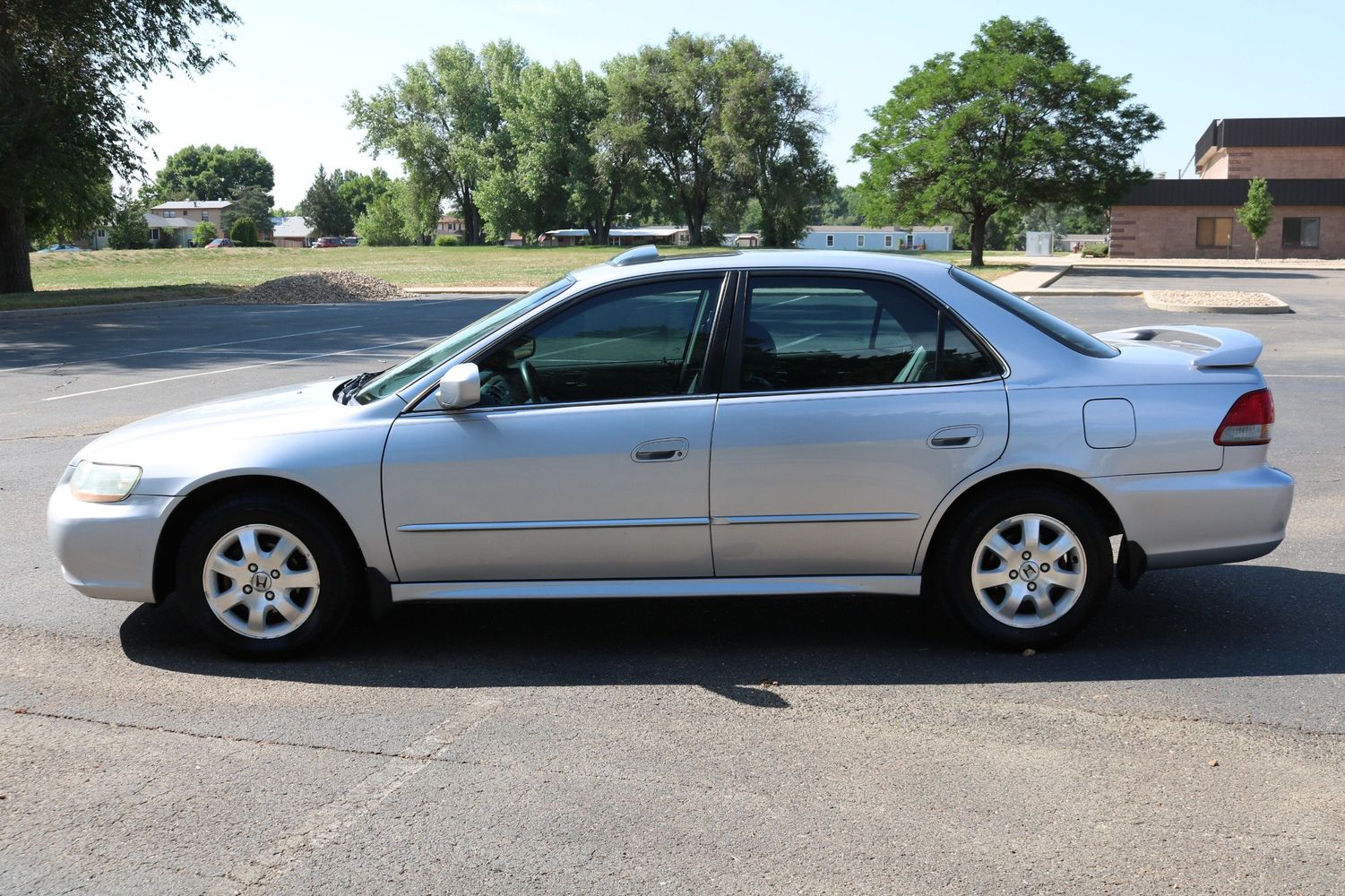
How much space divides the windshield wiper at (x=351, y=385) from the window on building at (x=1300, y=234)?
243 ft

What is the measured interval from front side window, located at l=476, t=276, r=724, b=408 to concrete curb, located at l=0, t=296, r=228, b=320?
1018 inches

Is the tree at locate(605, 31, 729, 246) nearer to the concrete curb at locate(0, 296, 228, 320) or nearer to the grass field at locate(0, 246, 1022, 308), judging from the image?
the grass field at locate(0, 246, 1022, 308)

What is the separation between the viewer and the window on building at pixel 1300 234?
69438mm

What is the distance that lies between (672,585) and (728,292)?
3.99ft

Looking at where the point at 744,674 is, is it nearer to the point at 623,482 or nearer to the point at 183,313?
the point at 623,482

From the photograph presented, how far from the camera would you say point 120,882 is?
3229 mm

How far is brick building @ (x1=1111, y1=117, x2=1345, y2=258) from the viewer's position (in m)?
68.9

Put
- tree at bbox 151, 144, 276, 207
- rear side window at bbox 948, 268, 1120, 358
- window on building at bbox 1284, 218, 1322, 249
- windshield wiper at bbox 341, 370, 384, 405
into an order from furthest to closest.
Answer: tree at bbox 151, 144, 276, 207 < window on building at bbox 1284, 218, 1322, 249 < windshield wiper at bbox 341, 370, 384, 405 < rear side window at bbox 948, 268, 1120, 358

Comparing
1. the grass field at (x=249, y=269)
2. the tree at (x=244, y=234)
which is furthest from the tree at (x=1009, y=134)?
the tree at (x=244, y=234)

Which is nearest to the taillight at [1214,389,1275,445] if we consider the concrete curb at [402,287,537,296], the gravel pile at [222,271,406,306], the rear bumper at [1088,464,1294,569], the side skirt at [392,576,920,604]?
the rear bumper at [1088,464,1294,569]

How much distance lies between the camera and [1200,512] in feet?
16.2

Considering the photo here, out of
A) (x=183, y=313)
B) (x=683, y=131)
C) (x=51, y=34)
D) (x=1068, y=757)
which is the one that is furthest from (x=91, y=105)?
(x=683, y=131)

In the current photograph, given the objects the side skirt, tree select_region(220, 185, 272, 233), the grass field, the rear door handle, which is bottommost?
the side skirt

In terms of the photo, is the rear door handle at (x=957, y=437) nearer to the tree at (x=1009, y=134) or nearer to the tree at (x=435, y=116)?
the tree at (x=1009, y=134)
